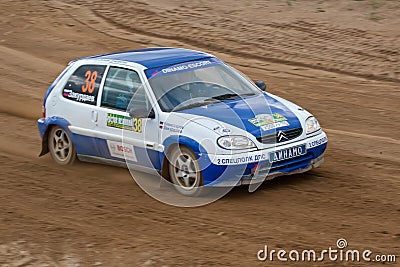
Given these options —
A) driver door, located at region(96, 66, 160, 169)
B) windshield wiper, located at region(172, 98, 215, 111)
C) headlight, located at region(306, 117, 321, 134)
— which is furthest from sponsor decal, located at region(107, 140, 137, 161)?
headlight, located at region(306, 117, 321, 134)

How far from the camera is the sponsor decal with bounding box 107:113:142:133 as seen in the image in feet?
32.6

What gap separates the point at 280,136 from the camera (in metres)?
9.49

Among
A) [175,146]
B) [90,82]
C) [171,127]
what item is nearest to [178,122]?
[171,127]

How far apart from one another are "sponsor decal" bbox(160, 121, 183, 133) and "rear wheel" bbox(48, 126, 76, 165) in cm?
177

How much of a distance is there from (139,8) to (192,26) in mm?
2480

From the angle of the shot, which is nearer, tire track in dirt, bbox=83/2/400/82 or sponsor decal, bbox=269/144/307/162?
sponsor decal, bbox=269/144/307/162

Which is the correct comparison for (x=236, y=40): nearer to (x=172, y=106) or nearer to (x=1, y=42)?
(x=1, y=42)

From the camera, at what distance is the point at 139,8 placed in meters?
22.0

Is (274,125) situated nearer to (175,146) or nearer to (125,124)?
(175,146)

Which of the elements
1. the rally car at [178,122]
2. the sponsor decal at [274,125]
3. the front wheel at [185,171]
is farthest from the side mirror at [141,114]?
the sponsor decal at [274,125]

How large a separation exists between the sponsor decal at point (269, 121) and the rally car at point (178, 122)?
0.01 m

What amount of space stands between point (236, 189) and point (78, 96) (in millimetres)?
2453

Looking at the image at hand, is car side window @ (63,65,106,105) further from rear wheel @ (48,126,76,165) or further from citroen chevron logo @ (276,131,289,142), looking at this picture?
citroen chevron logo @ (276,131,289,142)

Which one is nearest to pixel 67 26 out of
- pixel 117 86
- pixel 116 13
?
pixel 116 13
